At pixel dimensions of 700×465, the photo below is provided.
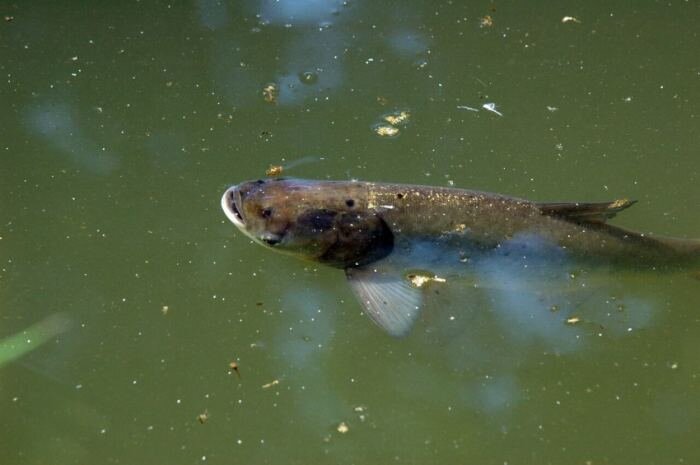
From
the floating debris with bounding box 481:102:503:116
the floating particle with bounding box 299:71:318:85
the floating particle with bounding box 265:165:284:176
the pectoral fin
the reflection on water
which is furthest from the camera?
the floating particle with bounding box 299:71:318:85

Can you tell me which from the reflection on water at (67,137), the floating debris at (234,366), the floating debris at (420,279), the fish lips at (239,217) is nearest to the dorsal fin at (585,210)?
the floating debris at (420,279)

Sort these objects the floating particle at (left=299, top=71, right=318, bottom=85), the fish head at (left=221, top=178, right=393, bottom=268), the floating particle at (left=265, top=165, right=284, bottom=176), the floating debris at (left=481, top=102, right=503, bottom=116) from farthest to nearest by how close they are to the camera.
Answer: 1. the floating particle at (left=299, top=71, right=318, bottom=85)
2. the floating debris at (left=481, top=102, right=503, bottom=116)
3. the floating particle at (left=265, top=165, right=284, bottom=176)
4. the fish head at (left=221, top=178, right=393, bottom=268)

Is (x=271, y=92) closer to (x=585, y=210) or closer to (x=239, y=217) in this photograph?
(x=239, y=217)

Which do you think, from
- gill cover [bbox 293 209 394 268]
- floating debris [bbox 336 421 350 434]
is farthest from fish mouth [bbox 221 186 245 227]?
floating debris [bbox 336 421 350 434]

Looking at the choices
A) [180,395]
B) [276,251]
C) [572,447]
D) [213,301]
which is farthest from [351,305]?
[572,447]

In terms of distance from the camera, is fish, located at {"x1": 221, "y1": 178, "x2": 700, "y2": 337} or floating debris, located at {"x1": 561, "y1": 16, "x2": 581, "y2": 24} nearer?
fish, located at {"x1": 221, "y1": 178, "x2": 700, "y2": 337}

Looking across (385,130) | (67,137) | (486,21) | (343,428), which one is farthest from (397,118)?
(67,137)

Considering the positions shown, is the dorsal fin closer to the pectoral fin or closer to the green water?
the green water
